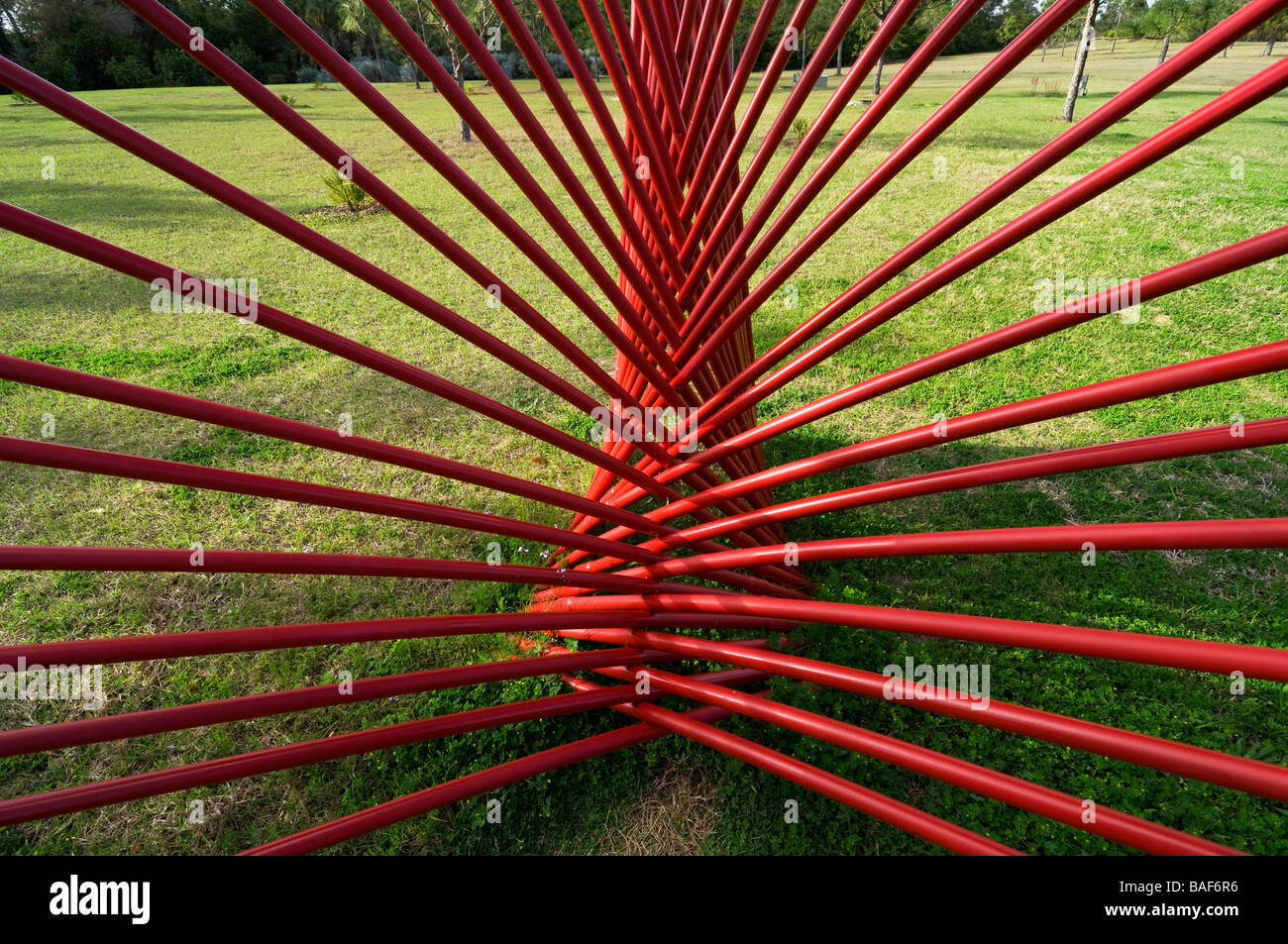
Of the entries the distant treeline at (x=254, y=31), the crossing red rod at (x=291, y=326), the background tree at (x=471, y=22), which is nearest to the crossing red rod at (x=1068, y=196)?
the crossing red rod at (x=291, y=326)

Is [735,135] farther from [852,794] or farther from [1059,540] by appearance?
[852,794]

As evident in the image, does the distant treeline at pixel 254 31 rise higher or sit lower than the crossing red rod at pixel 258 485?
higher

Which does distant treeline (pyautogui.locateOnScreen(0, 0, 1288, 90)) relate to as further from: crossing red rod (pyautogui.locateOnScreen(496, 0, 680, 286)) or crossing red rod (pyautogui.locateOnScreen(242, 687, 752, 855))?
crossing red rod (pyautogui.locateOnScreen(242, 687, 752, 855))

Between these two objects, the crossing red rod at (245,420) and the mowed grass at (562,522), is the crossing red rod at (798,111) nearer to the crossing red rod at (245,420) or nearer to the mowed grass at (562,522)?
the crossing red rod at (245,420)

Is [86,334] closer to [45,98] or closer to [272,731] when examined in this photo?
[272,731]

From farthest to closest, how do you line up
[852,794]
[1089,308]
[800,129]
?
[800,129], [852,794], [1089,308]

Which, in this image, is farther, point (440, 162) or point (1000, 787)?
point (440, 162)

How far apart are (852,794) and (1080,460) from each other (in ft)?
3.50

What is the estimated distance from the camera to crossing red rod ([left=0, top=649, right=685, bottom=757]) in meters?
1.39

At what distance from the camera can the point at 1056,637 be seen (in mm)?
1353

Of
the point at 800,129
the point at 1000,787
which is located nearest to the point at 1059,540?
the point at 1000,787

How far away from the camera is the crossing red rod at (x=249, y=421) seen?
1.28 metres

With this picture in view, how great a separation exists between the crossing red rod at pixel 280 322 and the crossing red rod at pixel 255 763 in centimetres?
92

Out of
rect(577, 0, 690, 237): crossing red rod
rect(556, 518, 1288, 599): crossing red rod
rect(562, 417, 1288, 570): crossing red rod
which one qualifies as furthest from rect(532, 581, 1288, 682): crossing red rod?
rect(577, 0, 690, 237): crossing red rod
